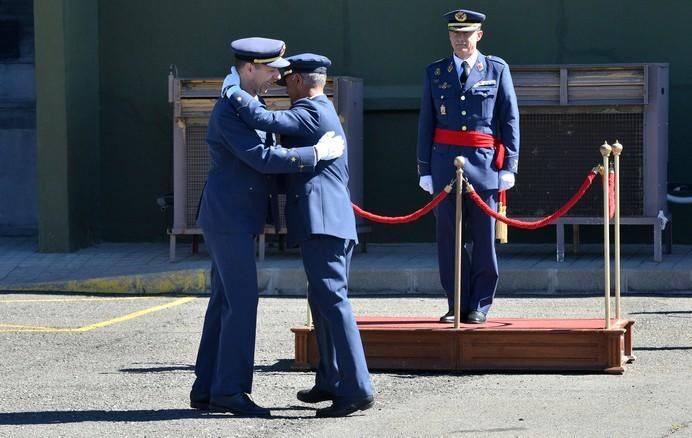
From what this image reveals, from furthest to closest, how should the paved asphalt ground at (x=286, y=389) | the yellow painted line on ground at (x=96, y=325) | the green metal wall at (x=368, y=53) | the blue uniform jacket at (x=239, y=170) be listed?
the green metal wall at (x=368, y=53)
the yellow painted line on ground at (x=96, y=325)
the blue uniform jacket at (x=239, y=170)
the paved asphalt ground at (x=286, y=389)

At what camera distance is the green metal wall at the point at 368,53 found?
14133 mm

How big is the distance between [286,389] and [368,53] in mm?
6798

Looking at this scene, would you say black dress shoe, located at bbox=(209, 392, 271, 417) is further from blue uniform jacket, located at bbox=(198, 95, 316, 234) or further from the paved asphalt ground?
blue uniform jacket, located at bbox=(198, 95, 316, 234)

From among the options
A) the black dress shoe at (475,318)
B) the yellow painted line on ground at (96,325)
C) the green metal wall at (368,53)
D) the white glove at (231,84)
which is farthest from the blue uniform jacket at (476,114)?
the green metal wall at (368,53)

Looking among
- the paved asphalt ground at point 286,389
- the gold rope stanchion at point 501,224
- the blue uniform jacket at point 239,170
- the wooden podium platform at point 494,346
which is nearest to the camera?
the paved asphalt ground at point 286,389

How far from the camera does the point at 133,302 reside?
12211 millimetres

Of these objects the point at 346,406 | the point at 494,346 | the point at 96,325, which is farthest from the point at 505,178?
the point at 96,325

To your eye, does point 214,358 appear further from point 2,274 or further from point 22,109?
point 22,109

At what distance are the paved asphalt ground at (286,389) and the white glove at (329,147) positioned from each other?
4.15 ft

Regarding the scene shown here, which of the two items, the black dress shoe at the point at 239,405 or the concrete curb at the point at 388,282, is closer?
the black dress shoe at the point at 239,405

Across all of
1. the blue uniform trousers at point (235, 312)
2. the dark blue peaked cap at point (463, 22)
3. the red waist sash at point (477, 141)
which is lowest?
the blue uniform trousers at point (235, 312)

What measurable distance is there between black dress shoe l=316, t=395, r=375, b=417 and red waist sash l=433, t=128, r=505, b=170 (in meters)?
A: 2.28

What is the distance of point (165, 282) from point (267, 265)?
0.86 m

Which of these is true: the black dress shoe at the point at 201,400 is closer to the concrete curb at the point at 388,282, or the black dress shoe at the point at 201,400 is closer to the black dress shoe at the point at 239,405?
the black dress shoe at the point at 239,405
